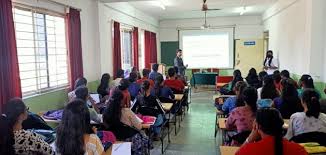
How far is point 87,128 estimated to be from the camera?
7.07 ft

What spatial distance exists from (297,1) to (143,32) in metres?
5.45

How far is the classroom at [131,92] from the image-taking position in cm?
215

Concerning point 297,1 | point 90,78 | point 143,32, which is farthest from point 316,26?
point 143,32

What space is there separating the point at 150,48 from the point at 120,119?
7.87 metres

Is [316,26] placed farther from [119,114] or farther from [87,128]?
[87,128]

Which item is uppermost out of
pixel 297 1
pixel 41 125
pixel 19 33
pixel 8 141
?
pixel 297 1

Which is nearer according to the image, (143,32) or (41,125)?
(41,125)

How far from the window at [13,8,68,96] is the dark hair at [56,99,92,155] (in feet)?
7.84

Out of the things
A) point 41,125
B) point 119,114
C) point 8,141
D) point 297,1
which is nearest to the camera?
point 8,141

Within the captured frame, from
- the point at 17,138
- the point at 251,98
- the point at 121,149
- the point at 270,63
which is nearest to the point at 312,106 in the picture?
the point at 251,98

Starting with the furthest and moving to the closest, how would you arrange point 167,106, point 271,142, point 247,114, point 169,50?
point 169,50
point 167,106
point 247,114
point 271,142

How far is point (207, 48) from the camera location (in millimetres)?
12602

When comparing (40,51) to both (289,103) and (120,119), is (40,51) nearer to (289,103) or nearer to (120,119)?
(120,119)

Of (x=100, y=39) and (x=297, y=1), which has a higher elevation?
(x=297, y=1)
